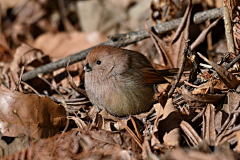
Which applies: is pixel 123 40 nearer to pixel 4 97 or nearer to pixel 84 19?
pixel 4 97

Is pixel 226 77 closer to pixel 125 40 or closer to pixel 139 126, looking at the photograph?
pixel 139 126

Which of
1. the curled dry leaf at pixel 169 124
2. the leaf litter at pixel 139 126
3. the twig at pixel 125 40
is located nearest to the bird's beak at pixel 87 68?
the leaf litter at pixel 139 126

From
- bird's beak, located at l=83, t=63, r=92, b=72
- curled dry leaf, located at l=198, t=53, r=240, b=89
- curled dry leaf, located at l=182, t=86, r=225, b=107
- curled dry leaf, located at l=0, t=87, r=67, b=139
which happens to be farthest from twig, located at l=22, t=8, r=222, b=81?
curled dry leaf, located at l=182, t=86, r=225, b=107

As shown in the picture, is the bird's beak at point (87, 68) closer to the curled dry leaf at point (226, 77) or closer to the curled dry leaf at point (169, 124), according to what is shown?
the curled dry leaf at point (169, 124)

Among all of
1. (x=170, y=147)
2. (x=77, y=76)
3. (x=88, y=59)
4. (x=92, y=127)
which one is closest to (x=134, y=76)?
(x=88, y=59)

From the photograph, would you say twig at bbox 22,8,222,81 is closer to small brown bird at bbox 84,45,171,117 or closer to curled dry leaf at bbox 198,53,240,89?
small brown bird at bbox 84,45,171,117
